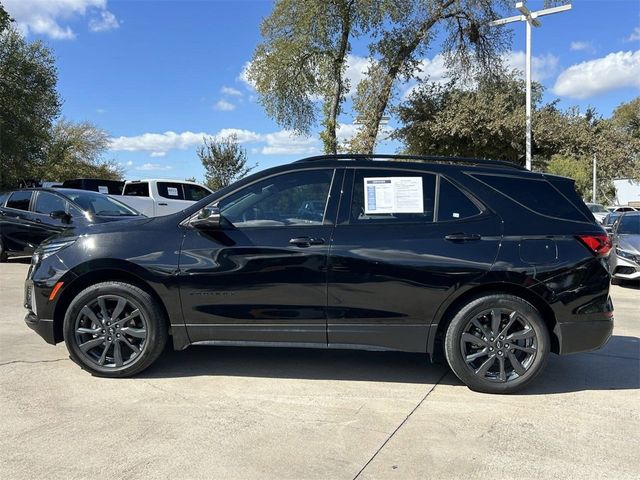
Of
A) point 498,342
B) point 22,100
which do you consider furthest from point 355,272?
point 22,100

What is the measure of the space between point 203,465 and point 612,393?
10.6 feet

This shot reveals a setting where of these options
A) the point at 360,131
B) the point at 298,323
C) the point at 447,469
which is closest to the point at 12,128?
the point at 360,131

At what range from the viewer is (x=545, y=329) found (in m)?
3.97

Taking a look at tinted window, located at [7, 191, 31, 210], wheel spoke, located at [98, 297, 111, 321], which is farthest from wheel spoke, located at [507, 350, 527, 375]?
tinted window, located at [7, 191, 31, 210]

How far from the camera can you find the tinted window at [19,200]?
Answer: 10.4 meters

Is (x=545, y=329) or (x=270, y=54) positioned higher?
(x=270, y=54)

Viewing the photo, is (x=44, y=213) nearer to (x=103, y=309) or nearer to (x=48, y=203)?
(x=48, y=203)

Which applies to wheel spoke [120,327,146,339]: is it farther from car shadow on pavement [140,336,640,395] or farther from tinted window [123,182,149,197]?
Result: tinted window [123,182,149,197]

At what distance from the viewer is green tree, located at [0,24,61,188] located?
22219mm

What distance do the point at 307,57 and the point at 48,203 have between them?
12203 millimetres

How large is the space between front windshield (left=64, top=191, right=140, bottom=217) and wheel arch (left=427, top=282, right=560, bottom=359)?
7340 millimetres

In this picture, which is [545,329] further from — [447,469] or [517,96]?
[517,96]

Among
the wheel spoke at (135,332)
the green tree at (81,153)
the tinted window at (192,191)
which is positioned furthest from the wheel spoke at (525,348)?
the green tree at (81,153)

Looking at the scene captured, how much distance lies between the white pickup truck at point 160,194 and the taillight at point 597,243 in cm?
1253
